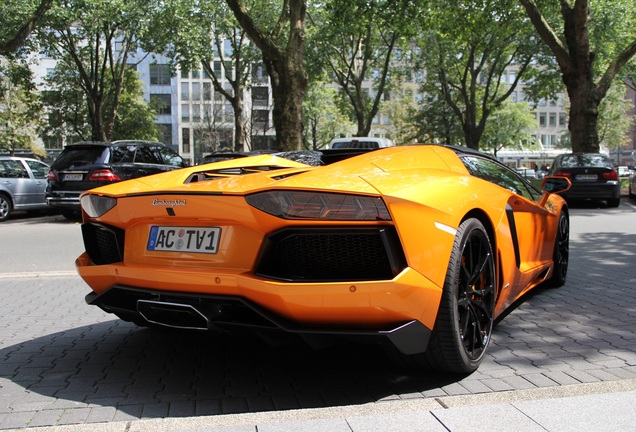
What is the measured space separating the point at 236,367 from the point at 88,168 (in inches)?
430

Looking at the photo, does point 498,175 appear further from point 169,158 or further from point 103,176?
point 169,158

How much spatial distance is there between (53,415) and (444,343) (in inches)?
76.4

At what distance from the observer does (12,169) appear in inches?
595

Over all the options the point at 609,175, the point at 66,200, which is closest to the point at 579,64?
the point at 609,175

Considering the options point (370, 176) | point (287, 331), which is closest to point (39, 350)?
point (287, 331)

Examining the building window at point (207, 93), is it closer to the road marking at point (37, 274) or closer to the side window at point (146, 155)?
the side window at point (146, 155)

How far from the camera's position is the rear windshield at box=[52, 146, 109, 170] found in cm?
1316

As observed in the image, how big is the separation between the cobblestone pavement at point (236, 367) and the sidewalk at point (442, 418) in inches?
9.3

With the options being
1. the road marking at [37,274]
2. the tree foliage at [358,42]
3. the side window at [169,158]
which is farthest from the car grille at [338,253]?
the tree foliage at [358,42]

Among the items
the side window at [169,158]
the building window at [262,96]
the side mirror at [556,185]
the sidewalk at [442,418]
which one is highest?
the building window at [262,96]

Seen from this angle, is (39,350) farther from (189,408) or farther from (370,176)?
(370,176)

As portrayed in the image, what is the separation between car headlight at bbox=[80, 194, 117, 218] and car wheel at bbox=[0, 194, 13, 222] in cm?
1274

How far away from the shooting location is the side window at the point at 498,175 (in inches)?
159

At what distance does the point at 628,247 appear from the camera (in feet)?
26.5
